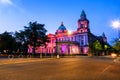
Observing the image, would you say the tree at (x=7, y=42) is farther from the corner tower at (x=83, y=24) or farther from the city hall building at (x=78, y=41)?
the corner tower at (x=83, y=24)

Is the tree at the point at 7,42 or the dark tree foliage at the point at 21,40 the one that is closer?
the dark tree foliage at the point at 21,40

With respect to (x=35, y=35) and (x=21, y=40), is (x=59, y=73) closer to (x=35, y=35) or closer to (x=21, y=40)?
(x=35, y=35)

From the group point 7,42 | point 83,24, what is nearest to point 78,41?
point 83,24

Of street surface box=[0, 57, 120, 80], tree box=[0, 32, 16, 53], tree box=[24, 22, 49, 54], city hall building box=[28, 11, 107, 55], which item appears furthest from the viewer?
city hall building box=[28, 11, 107, 55]

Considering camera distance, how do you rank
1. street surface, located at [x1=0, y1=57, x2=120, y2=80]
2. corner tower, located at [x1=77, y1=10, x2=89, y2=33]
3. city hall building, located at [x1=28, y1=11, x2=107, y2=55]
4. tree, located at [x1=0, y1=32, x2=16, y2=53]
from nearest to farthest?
street surface, located at [x1=0, y1=57, x2=120, y2=80]
tree, located at [x1=0, y1=32, x2=16, y2=53]
city hall building, located at [x1=28, y1=11, x2=107, y2=55]
corner tower, located at [x1=77, y1=10, x2=89, y2=33]

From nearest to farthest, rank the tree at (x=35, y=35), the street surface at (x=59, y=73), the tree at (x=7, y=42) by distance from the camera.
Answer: the street surface at (x=59, y=73), the tree at (x=35, y=35), the tree at (x=7, y=42)

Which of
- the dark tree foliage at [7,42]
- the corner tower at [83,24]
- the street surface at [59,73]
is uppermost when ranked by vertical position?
the corner tower at [83,24]

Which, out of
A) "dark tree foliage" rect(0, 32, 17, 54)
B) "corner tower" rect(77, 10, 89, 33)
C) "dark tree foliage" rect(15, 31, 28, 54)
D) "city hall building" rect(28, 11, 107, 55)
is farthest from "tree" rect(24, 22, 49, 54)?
"corner tower" rect(77, 10, 89, 33)

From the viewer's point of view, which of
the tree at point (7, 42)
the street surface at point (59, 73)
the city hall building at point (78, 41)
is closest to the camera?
the street surface at point (59, 73)

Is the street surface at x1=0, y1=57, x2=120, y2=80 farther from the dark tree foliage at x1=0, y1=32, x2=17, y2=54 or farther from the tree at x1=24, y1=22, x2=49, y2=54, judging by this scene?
the dark tree foliage at x1=0, y1=32, x2=17, y2=54

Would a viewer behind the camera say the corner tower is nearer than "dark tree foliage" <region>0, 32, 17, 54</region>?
No

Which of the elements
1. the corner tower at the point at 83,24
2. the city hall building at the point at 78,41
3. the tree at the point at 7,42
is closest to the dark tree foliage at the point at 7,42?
the tree at the point at 7,42

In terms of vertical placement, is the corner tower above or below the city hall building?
above

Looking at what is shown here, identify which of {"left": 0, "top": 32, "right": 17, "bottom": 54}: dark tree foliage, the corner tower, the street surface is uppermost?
the corner tower
